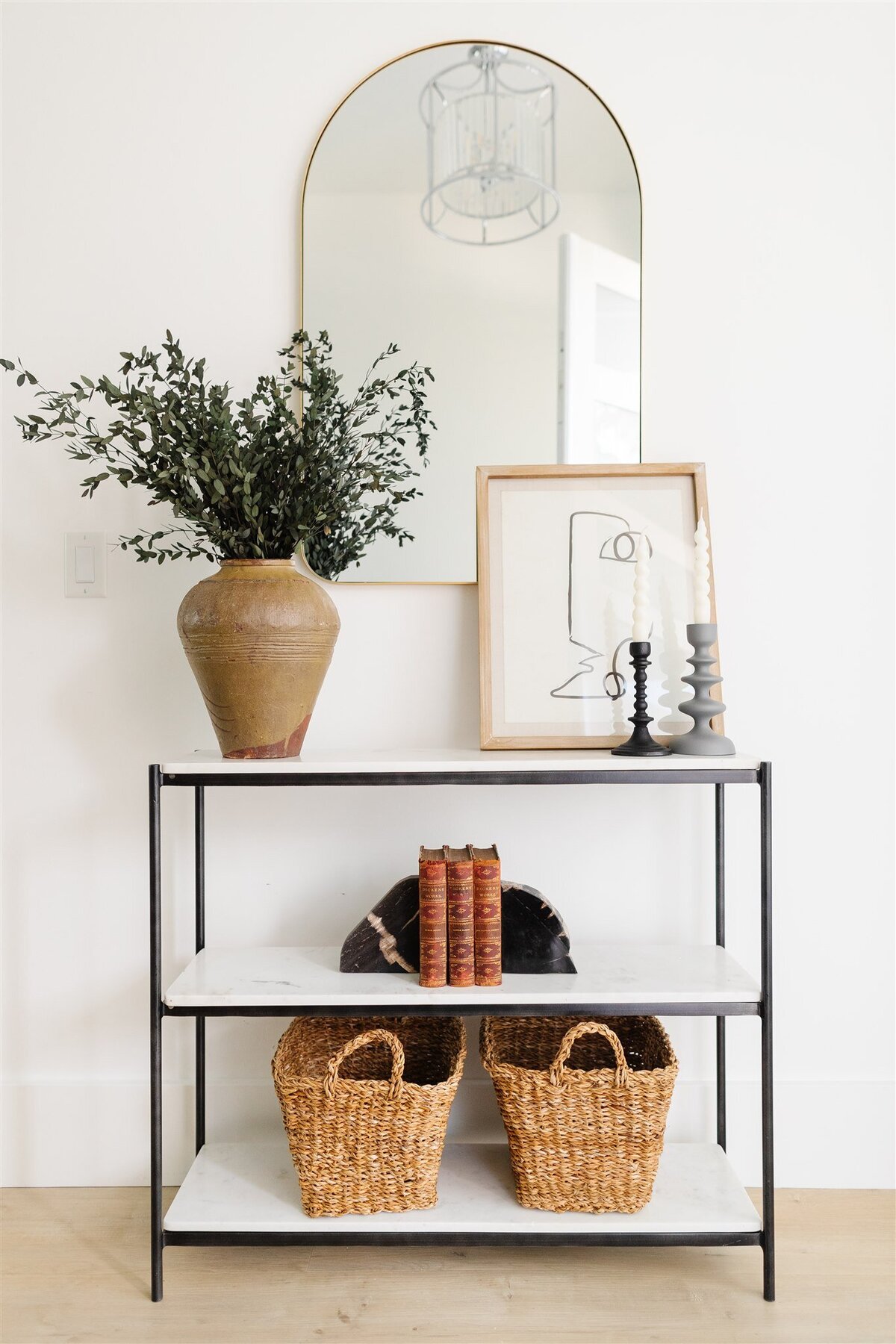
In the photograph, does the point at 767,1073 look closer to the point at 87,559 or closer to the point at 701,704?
the point at 701,704

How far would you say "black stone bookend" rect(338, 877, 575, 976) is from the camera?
5.13ft

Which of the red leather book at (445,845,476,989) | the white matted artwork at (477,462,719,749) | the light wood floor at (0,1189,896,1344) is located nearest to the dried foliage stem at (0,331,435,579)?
the white matted artwork at (477,462,719,749)

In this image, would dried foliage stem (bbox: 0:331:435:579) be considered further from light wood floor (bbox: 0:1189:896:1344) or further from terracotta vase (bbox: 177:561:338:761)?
light wood floor (bbox: 0:1189:896:1344)

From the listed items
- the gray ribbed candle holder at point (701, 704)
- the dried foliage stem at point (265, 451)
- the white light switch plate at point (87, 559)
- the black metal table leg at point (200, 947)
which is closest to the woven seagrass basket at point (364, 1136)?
the black metal table leg at point (200, 947)

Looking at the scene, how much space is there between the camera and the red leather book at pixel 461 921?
1.50 m

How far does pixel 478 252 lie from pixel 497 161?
176 millimetres

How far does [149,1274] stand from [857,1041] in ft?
4.37

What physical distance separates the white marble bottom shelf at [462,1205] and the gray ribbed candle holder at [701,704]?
2.41 ft

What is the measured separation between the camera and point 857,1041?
183cm

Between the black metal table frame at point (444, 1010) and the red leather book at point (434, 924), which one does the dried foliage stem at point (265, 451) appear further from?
the red leather book at point (434, 924)

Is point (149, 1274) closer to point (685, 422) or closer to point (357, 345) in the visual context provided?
point (357, 345)

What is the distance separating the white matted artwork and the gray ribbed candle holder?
0.12 m

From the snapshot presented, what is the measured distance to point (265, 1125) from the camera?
71.7 inches

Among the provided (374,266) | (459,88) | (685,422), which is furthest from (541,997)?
(459,88)
